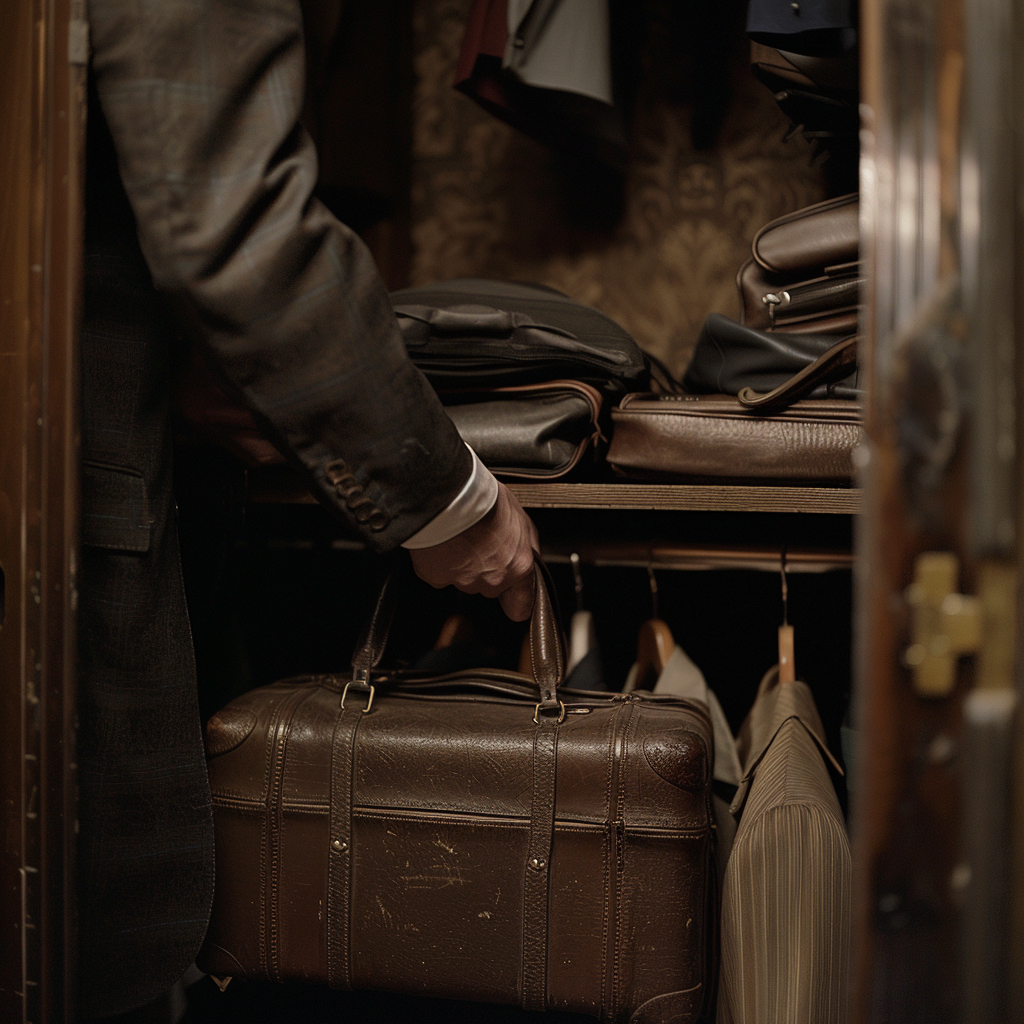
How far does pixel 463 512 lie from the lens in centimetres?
74

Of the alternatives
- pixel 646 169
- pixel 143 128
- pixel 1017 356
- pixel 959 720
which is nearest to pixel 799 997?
pixel 959 720

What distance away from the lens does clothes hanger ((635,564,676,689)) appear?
3.27 ft

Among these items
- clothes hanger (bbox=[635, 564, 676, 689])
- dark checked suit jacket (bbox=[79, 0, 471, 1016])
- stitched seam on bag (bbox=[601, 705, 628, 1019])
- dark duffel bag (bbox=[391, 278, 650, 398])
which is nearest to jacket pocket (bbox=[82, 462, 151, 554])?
dark checked suit jacket (bbox=[79, 0, 471, 1016])

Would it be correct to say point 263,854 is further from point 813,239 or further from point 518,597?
point 813,239

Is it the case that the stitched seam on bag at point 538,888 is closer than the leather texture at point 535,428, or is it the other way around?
the stitched seam on bag at point 538,888

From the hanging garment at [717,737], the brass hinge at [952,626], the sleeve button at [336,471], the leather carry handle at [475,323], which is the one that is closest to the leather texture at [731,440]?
the leather carry handle at [475,323]

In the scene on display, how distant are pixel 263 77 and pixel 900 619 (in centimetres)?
61


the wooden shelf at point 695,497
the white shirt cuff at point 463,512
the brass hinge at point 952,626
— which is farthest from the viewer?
the wooden shelf at point 695,497

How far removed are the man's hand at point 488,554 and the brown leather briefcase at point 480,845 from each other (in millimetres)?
45

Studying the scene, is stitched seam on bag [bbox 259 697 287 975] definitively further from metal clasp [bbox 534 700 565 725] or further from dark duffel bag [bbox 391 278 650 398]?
dark duffel bag [bbox 391 278 650 398]

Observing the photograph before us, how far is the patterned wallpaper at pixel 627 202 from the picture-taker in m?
1.30

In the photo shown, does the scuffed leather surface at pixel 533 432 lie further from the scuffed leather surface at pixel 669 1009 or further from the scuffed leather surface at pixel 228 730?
the scuffed leather surface at pixel 669 1009

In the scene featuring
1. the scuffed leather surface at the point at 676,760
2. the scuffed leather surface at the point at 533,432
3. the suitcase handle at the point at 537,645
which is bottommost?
the scuffed leather surface at the point at 676,760

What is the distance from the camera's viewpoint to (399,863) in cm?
79
